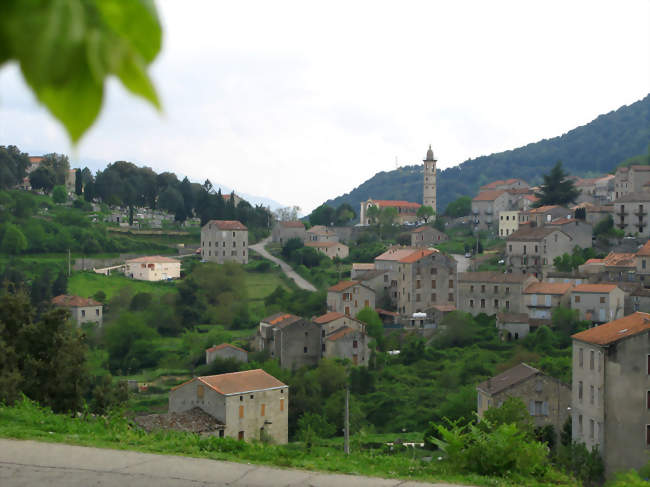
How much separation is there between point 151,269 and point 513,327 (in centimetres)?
2985

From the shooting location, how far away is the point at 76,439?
765 centimetres

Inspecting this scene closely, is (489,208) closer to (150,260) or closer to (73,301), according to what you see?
(150,260)

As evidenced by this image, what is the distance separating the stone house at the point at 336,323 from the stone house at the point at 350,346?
984 mm

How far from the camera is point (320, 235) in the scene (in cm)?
7162

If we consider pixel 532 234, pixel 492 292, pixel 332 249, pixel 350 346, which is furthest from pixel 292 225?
pixel 350 346

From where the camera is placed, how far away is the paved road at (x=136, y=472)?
20.6 feet

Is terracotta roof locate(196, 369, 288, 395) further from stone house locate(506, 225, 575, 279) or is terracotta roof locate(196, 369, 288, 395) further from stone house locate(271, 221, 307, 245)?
stone house locate(271, 221, 307, 245)

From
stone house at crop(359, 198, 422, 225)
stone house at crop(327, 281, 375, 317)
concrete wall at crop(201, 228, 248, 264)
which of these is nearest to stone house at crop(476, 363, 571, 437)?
stone house at crop(327, 281, 375, 317)

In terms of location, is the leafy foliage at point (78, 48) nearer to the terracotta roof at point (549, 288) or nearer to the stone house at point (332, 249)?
the terracotta roof at point (549, 288)

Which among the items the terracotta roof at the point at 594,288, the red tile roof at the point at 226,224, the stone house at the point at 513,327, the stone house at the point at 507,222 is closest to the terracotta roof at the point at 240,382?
the stone house at the point at 513,327

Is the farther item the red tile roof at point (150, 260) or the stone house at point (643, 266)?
the red tile roof at point (150, 260)

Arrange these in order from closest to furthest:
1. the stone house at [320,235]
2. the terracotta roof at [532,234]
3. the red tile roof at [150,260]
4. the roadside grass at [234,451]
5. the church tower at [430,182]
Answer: the roadside grass at [234,451] < the terracotta roof at [532,234] < the red tile roof at [150,260] < the stone house at [320,235] < the church tower at [430,182]

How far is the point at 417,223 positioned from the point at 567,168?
266 feet

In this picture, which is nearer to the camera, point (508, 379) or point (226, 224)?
point (508, 379)
